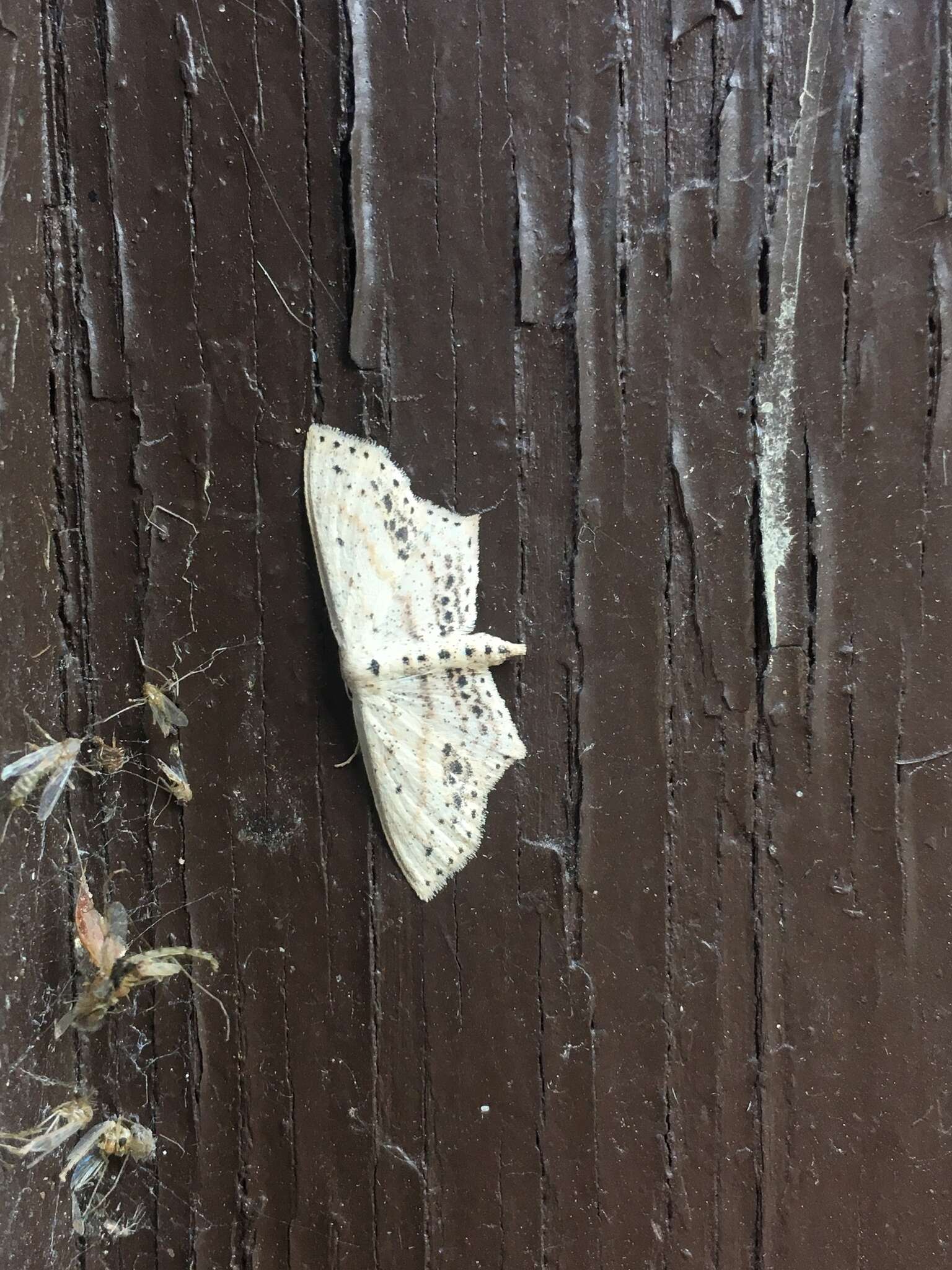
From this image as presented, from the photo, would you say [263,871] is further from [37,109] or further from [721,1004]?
[37,109]

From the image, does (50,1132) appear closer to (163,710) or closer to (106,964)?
(106,964)

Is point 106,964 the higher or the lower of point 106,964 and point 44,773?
the lower

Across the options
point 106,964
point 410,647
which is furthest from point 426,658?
point 106,964

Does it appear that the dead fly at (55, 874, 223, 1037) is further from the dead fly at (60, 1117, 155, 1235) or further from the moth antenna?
the moth antenna

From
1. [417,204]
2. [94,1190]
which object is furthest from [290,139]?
[94,1190]

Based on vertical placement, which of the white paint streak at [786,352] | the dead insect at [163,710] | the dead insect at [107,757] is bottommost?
the dead insect at [107,757]

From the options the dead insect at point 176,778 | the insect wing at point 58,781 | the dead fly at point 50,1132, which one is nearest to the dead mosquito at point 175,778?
the dead insect at point 176,778

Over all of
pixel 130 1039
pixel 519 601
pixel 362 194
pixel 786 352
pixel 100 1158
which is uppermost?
pixel 362 194

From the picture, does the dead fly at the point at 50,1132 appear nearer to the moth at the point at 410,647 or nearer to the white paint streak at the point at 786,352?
the moth at the point at 410,647
